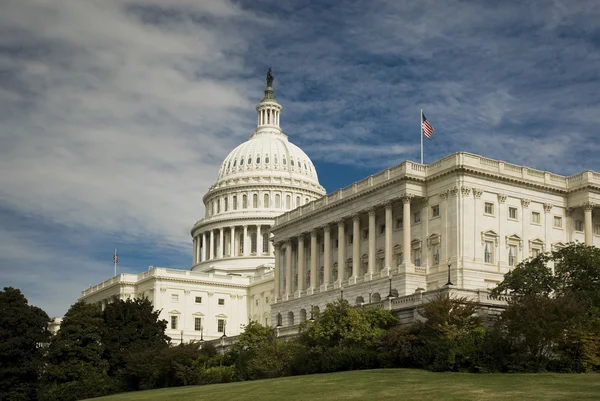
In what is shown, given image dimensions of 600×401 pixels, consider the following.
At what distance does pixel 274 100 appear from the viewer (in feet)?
642

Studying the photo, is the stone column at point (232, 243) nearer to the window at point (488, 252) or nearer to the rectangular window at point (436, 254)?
the rectangular window at point (436, 254)

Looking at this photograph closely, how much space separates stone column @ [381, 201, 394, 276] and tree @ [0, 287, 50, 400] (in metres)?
34.7

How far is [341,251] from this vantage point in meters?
105

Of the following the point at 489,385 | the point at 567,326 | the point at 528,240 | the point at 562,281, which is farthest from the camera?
the point at 528,240

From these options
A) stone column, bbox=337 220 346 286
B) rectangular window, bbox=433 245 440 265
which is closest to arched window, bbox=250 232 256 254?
stone column, bbox=337 220 346 286

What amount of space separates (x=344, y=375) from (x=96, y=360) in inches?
1437

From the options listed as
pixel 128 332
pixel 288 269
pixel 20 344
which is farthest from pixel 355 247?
pixel 20 344

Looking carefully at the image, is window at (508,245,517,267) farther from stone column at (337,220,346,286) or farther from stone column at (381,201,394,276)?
stone column at (337,220,346,286)

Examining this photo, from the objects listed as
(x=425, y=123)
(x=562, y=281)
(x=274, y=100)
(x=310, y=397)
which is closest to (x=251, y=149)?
(x=274, y=100)

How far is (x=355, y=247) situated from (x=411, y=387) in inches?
2103

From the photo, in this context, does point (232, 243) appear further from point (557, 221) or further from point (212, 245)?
point (557, 221)

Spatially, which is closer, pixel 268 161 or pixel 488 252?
pixel 488 252

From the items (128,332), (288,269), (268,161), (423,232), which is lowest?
(128,332)

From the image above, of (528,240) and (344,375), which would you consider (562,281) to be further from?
(528,240)
